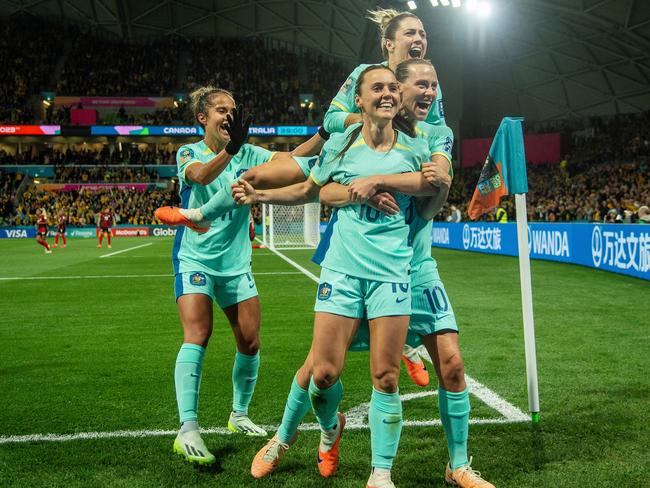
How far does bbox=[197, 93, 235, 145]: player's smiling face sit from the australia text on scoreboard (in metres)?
10.4

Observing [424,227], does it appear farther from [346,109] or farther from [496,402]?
[496,402]

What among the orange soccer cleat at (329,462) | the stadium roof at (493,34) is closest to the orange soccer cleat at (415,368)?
the orange soccer cleat at (329,462)

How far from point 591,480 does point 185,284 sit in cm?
260

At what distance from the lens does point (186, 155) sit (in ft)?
14.4

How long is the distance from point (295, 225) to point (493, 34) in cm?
Answer: 2067

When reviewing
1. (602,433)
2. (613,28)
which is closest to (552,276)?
(602,433)

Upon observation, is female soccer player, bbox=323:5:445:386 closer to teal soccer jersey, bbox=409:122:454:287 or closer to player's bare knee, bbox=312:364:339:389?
teal soccer jersey, bbox=409:122:454:287

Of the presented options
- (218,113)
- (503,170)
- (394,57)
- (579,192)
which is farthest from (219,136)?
(579,192)

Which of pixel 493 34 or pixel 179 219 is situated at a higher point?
pixel 493 34

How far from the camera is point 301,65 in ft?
195

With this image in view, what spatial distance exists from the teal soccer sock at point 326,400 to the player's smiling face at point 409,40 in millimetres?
1936

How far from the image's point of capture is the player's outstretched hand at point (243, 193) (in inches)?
140

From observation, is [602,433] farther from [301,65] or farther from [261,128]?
[301,65]

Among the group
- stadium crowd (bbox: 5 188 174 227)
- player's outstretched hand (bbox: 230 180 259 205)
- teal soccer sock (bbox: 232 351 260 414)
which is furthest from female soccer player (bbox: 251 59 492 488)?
stadium crowd (bbox: 5 188 174 227)
